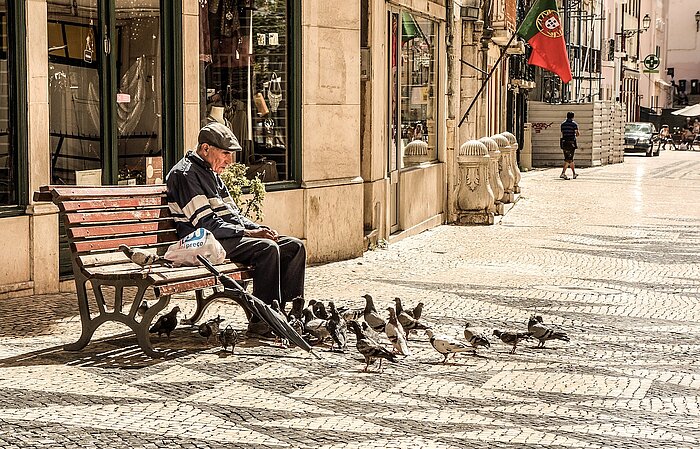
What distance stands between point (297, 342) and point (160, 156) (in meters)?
4.29

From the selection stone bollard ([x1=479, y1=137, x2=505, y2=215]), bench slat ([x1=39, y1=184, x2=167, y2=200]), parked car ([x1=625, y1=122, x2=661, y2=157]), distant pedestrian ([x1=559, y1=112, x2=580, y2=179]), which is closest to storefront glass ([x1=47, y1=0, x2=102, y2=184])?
bench slat ([x1=39, y1=184, x2=167, y2=200])

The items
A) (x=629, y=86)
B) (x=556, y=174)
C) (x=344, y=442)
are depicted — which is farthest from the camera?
(x=629, y=86)

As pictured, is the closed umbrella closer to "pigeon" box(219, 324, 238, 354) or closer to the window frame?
"pigeon" box(219, 324, 238, 354)

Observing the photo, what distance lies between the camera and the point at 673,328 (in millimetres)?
9758

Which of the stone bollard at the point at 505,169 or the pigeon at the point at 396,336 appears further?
the stone bollard at the point at 505,169

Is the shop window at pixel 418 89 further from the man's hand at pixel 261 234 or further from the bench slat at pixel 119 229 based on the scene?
the bench slat at pixel 119 229

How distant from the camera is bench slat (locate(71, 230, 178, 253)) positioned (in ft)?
26.7

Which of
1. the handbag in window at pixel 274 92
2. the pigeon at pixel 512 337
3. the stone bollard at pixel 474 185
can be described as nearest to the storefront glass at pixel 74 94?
the handbag in window at pixel 274 92

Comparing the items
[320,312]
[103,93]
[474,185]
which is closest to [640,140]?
[474,185]

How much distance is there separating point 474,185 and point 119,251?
1130 centimetres

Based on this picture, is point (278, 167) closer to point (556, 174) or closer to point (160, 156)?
point (160, 156)

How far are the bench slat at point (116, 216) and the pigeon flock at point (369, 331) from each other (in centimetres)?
68

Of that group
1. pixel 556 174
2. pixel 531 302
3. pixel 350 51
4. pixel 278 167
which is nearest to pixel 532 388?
pixel 531 302

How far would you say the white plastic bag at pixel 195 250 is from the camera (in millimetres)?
8391
